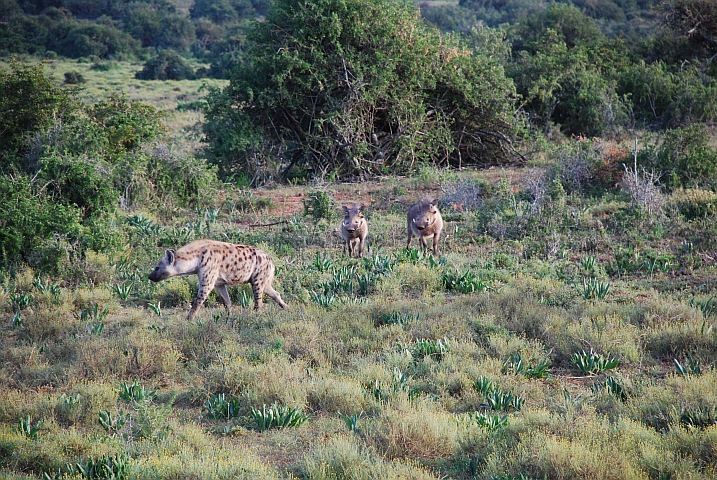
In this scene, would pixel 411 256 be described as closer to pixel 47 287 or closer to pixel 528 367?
pixel 528 367

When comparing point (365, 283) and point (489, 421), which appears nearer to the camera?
point (489, 421)

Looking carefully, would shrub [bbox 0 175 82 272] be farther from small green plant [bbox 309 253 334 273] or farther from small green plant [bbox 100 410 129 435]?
small green plant [bbox 100 410 129 435]

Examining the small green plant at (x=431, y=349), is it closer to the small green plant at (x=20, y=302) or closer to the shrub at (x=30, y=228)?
the small green plant at (x=20, y=302)

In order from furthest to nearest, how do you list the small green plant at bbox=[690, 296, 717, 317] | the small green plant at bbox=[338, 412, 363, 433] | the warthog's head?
1. the warthog's head
2. the small green plant at bbox=[690, 296, 717, 317]
3. the small green plant at bbox=[338, 412, 363, 433]

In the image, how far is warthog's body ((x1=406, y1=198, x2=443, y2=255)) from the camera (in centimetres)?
1190

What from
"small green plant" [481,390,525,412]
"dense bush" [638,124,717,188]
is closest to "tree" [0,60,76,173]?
"small green plant" [481,390,525,412]

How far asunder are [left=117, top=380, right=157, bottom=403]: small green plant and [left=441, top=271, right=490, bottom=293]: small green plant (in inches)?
190

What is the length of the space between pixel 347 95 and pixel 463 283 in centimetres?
915

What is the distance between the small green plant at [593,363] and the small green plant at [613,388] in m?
0.45

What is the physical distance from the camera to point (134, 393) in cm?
671

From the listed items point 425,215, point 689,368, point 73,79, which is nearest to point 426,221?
point 425,215

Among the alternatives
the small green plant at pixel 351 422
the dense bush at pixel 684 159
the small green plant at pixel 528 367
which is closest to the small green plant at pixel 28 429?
the small green plant at pixel 351 422

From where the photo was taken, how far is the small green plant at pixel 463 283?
32.7 feet

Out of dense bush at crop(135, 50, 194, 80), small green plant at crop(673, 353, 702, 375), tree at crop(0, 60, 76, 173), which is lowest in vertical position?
dense bush at crop(135, 50, 194, 80)
